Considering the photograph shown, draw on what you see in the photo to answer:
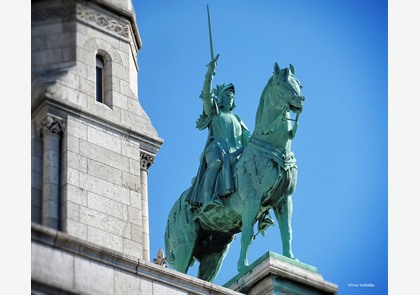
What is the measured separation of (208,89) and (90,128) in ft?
10.8

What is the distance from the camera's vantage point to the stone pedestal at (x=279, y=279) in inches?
1006

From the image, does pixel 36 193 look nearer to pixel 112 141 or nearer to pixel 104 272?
pixel 112 141

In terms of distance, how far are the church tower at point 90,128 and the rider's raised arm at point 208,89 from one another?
4.52 feet

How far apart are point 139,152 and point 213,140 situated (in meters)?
2.28

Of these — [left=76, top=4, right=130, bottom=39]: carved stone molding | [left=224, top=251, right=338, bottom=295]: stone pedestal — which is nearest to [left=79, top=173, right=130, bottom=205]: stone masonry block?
[left=224, top=251, right=338, bottom=295]: stone pedestal

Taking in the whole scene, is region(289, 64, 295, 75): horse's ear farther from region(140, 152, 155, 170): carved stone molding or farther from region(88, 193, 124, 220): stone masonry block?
region(88, 193, 124, 220): stone masonry block

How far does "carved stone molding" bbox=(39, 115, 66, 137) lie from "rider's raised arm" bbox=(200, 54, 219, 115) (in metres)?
3.56

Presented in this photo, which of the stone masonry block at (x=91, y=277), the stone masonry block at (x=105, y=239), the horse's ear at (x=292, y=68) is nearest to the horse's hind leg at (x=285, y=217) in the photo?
the horse's ear at (x=292, y=68)

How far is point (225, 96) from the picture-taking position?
99.4 feet

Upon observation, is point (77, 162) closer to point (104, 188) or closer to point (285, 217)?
point (104, 188)

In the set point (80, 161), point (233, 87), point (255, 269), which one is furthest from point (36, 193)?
point (233, 87)

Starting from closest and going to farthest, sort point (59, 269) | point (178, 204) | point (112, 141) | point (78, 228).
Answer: point (59, 269)
point (78, 228)
point (112, 141)
point (178, 204)

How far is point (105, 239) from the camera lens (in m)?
25.9

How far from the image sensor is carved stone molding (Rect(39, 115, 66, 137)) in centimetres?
2667
